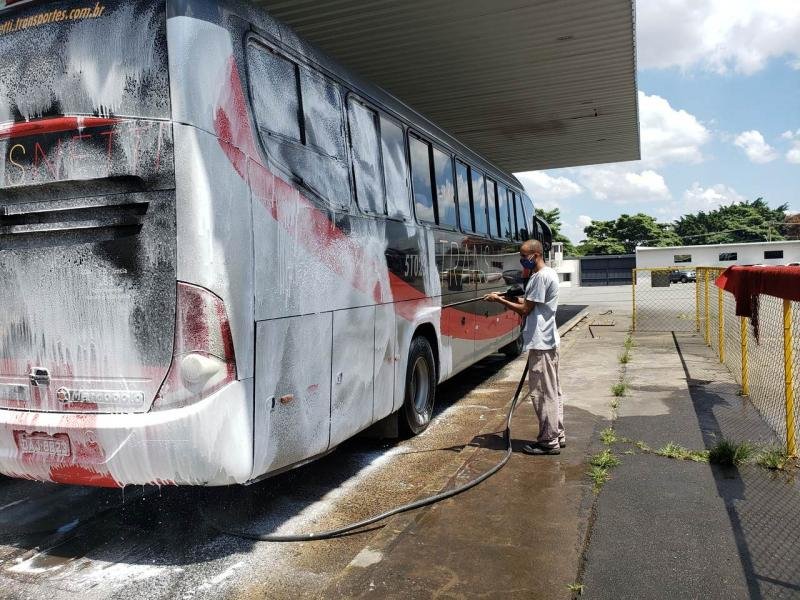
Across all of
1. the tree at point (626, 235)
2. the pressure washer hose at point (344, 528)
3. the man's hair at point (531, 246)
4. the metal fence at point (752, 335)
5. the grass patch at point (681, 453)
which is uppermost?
the tree at point (626, 235)

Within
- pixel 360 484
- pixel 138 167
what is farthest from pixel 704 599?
pixel 138 167

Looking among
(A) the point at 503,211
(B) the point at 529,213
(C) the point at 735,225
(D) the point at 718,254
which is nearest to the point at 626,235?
(C) the point at 735,225

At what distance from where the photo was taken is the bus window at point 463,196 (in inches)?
334

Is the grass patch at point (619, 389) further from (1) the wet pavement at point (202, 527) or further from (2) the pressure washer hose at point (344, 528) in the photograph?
(2) the pressure washer hose at point (344, 528)

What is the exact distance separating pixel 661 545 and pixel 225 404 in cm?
275

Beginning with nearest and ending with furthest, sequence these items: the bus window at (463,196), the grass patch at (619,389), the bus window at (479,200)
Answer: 1. the grass patch at (619,389)
2. the bus window at (463,196)
3. the bus window at (479,200)

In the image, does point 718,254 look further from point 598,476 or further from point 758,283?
point 598,476

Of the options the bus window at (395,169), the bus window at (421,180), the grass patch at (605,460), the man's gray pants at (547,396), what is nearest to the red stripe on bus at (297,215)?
the bus window at (395,169)

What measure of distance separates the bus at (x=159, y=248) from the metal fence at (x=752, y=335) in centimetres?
389

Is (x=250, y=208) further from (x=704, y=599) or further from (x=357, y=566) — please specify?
(x=704, y=599)

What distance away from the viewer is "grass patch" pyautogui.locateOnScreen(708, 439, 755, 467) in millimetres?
5406

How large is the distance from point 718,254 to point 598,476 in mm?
56370

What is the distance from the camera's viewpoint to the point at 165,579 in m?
3.91

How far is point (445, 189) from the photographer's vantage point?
793 centimetres
